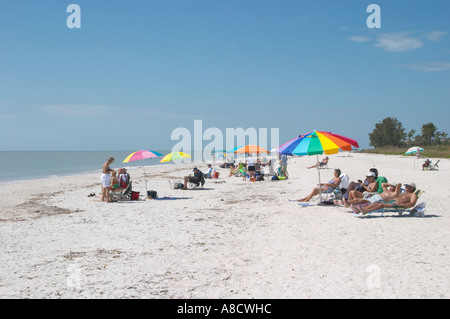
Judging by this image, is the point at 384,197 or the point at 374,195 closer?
the point at 384,197

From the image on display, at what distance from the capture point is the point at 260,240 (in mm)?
7281

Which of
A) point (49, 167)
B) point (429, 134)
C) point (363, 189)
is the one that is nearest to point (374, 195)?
point (363, 189)

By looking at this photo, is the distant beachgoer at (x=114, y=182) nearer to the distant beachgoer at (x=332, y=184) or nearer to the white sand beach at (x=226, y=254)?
the white sand beach at (x=226, y=254)

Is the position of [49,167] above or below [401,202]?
below

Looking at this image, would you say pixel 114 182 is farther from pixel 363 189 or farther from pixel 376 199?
pixel 376 199

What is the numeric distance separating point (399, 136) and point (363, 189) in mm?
81881

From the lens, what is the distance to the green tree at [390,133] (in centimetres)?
8413

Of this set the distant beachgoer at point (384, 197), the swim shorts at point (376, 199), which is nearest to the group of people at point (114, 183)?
the distant beachgoer at point (384, 197)

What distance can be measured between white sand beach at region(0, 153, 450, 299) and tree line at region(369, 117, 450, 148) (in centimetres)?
7254

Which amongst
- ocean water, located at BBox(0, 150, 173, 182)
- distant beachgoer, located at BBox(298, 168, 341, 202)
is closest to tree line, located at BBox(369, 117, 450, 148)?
ocean water, located at BBox(0, 150, 173, 182)

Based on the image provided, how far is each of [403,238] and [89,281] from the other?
17.3 ft

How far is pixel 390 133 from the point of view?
85.4 meters
